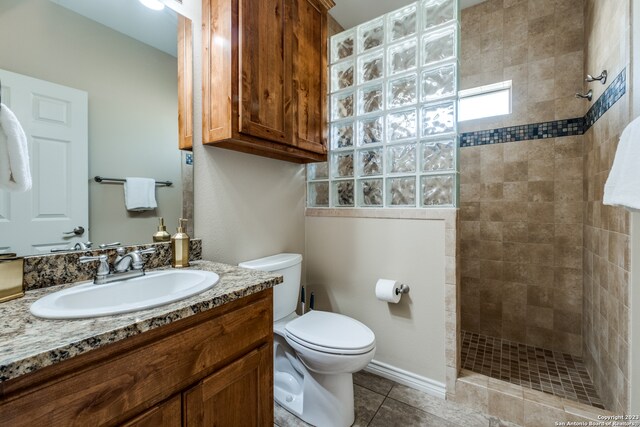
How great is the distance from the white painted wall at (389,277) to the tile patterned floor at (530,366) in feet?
1.93

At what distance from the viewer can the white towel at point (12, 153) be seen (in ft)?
2.73

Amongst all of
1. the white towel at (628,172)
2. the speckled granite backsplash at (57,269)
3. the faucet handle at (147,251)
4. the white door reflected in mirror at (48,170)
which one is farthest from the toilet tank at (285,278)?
the white towel at (628,172)

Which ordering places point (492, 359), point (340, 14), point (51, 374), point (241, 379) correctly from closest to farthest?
point (51, 374)
point (241, 379)
point (492, 359)
point (340, 14)

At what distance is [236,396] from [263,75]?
4.52 ft

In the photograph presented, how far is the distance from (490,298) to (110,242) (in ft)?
8.81

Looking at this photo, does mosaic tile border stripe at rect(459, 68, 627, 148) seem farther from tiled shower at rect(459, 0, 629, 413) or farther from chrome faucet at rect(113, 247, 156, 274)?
chrome faucet at rect(113, 247, 156, 274)

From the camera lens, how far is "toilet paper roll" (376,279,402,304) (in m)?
1.63

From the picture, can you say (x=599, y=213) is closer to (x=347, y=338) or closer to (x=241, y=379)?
(x=347, y=338)

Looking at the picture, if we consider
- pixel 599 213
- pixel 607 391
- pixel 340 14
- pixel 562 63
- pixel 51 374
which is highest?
pixel 340 14

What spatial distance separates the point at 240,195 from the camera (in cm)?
164

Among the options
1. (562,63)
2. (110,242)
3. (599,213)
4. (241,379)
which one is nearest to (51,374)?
(241,379)

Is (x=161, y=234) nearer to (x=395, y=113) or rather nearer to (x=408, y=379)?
(x=395, y=113)

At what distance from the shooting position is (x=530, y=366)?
1.96m

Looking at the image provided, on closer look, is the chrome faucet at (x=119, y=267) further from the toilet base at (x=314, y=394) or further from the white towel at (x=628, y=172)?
the white towel at (x=628, y=172)
